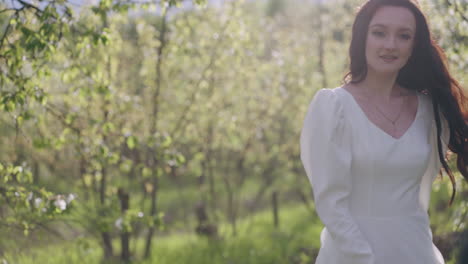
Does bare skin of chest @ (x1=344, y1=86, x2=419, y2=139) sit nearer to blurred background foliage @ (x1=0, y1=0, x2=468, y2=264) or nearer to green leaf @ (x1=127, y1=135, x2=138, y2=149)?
blurred background foliage @ (x1=0, y1=0, x2=468, y2=264)

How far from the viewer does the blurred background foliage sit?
181 inches

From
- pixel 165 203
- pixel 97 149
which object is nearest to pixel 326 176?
pixel 97 149

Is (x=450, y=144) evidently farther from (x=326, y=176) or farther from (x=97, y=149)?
(x=97, y=149)

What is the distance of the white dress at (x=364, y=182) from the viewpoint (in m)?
2.81

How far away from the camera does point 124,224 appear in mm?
4965

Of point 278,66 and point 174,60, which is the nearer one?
point 174,60

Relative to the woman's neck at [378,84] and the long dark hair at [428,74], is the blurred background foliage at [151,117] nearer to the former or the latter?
the long dark hair at [428,74]

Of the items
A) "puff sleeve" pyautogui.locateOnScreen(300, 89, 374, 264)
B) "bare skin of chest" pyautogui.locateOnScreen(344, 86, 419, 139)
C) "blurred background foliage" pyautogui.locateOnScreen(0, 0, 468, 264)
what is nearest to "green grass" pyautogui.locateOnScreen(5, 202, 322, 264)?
"blurred background foliage" pyautogui.locateOnScreen(0, 0, 468, 264)

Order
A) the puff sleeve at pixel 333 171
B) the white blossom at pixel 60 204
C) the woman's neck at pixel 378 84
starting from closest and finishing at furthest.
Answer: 1. the puff sleeve at pixel 333 171
2. the woman's neck at pixel 378 84
3. the white blossom at pixel 60 204

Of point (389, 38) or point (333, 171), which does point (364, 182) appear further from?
point (389, 38)

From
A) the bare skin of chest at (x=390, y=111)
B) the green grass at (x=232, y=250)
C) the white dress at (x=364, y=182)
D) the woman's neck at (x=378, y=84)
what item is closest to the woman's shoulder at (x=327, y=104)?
the white dress at (x=364, y=182)

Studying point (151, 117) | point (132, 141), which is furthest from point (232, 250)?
point (132, 141)

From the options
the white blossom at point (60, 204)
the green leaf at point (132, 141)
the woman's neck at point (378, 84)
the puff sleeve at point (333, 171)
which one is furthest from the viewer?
the green leaf at point (132, 141)

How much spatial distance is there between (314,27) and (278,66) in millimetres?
2450
